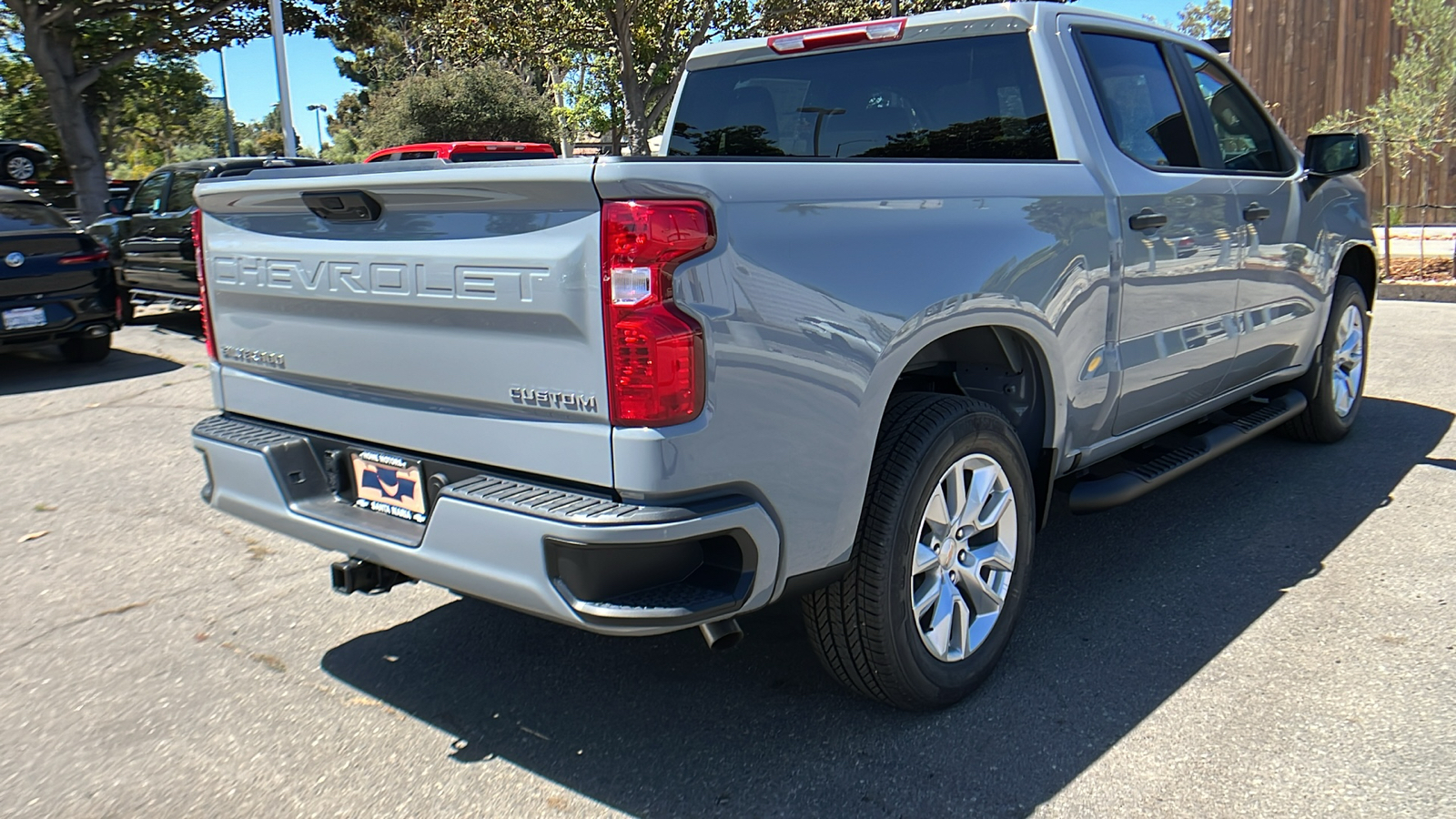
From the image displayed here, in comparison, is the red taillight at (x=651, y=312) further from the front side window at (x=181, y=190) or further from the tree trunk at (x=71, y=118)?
the tree trunk at (x=71, y=118)

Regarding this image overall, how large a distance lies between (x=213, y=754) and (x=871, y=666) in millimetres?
1774

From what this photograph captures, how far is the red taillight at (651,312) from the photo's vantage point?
228 centimetres

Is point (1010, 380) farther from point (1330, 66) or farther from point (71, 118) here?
point (71, 118)

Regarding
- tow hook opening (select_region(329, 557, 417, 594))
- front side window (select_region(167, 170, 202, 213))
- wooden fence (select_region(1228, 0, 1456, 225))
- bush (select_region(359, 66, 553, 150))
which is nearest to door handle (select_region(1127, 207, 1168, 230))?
tow hook opening (select_region(329, 557, 417, 594))

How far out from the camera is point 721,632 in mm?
2498

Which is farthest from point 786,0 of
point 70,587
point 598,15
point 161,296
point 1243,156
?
point 70,587

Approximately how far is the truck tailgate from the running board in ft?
6.67

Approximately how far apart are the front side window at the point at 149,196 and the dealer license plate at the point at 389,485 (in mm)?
10172

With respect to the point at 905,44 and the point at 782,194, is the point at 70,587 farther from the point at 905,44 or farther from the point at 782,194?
the point at 905,44

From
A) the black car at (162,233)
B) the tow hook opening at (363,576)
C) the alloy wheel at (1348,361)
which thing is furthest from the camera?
the black car at (162,233)

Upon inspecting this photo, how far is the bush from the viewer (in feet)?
110

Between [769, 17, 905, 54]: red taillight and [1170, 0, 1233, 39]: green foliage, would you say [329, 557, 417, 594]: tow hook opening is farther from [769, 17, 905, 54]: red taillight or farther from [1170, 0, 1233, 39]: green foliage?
[1170, 0, 1233, 39]: green foliage

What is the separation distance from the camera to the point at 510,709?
319 cm

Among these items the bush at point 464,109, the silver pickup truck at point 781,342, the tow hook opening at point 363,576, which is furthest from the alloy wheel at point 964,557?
the bush at point 464,109
